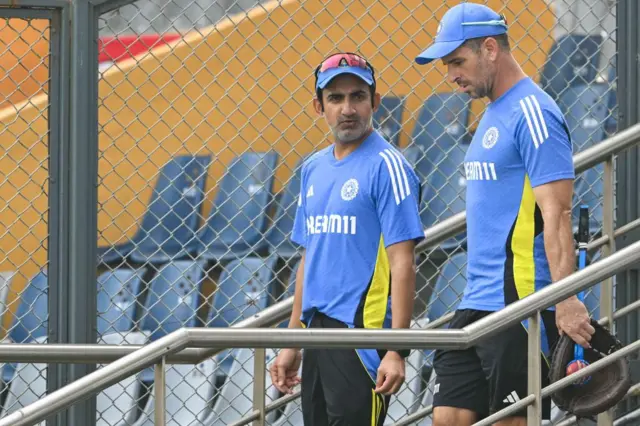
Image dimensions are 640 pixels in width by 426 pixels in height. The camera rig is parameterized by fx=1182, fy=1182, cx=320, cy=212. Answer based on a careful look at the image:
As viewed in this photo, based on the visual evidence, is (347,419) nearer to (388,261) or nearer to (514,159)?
(388,261)

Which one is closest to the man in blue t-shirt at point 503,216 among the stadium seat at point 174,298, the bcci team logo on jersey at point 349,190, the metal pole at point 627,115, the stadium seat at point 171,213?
the bcci team logo on jersey at point 349,190

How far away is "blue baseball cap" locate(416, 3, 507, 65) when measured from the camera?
3723mm

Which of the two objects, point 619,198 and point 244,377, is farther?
point 244,377

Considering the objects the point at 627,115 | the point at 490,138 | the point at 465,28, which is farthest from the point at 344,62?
the point at 627,115

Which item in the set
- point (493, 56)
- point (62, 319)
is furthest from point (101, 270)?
point (493, 56)

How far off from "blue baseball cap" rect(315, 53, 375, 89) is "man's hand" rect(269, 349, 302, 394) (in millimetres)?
893

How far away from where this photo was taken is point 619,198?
4.75 m

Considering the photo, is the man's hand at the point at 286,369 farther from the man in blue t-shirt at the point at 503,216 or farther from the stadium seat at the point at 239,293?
the stadium seat at the point at 239,293

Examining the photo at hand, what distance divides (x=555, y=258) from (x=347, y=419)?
0.82 m

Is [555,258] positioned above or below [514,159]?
below

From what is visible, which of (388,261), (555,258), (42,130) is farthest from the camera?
(42,130)

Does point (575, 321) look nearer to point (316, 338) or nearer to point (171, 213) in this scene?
point (316, 338)

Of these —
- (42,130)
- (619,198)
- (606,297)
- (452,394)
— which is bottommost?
(452,394)

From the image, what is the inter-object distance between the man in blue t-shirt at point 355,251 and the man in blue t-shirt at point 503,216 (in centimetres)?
22
